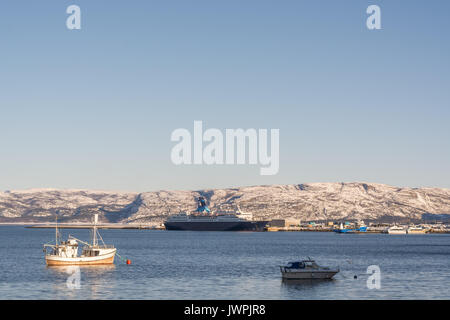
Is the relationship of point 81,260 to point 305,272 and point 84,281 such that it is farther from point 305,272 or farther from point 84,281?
point 305,272

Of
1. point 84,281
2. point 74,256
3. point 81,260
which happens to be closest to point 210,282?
point 84,281

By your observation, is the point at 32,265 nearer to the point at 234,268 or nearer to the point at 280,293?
the point at 234,268

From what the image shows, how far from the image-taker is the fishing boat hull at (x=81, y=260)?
85938 mm

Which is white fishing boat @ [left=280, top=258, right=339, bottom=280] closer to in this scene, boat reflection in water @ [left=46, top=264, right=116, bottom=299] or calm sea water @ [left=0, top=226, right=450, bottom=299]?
calm sea water @ [left=0, top=226, right=450, bottom=299]

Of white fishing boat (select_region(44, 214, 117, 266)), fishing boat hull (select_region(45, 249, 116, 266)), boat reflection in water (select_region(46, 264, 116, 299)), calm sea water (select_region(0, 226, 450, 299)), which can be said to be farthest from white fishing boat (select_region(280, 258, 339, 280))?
fishing boat hull (select_region(45, 249, 116, 266))

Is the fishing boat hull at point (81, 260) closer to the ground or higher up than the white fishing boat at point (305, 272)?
closer to the ground

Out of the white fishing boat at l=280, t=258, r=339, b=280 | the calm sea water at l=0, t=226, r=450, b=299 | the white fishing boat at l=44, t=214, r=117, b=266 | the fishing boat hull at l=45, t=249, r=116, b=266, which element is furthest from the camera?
the white fishing boat at l=44, t=214, r=117, b=266

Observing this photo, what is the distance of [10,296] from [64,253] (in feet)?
101

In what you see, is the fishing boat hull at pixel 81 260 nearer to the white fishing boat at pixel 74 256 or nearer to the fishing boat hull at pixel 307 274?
the white fishing boat at pixel 74 256

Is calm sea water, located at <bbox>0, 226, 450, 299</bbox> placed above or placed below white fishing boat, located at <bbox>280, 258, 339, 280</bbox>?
below

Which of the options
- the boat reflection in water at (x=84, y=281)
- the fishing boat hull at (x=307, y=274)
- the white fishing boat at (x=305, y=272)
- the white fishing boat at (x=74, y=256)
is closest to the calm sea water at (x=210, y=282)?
the boat reflection in water at (x=84, y=281)

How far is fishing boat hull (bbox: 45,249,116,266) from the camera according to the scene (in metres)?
85.9

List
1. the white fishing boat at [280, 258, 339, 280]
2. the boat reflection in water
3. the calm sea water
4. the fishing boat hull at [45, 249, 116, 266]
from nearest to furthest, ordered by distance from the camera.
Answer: the calm sea water, the boat reflection in water, the white fishing boat at [280, 258, 339, 280], the fishing boat hull at [45, 249, 116, 266]
